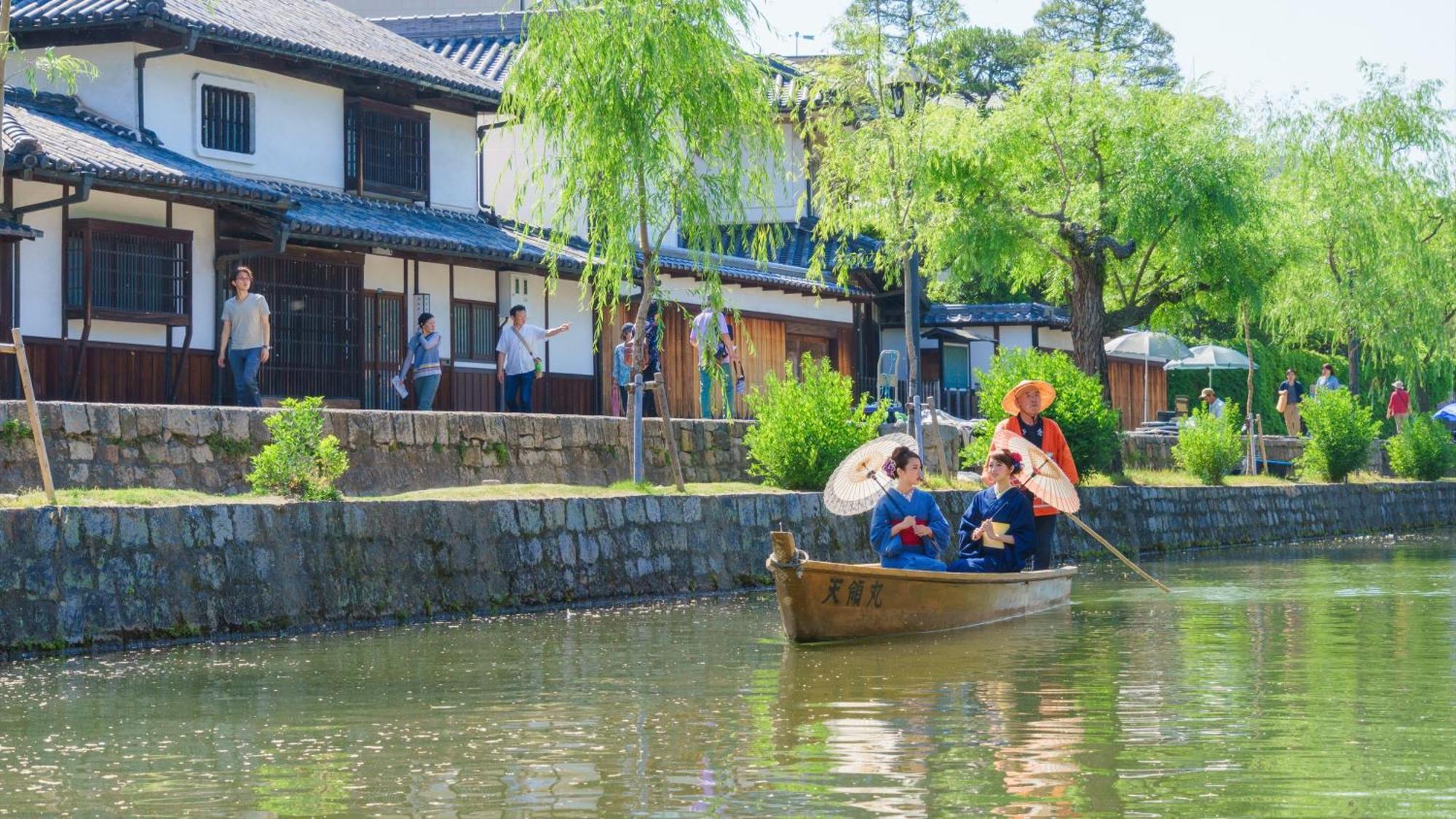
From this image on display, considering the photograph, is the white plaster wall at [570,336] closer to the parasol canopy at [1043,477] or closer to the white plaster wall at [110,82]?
the white plaster wall at [110,82]

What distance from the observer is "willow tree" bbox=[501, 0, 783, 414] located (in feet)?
62.3

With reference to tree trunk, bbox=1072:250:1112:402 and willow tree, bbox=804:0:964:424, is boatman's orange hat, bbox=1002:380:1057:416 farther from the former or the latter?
tree trunk, bbox=1072:250:1112:402

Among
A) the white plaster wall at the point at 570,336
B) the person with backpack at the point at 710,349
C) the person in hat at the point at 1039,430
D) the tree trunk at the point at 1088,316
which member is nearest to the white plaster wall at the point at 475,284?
the white plaster wall at the point at 570,336

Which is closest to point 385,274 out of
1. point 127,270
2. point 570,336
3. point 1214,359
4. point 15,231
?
point 570,336

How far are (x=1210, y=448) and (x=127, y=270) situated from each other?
16.9m

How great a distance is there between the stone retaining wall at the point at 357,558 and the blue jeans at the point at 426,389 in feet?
18.3

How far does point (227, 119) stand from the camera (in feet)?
82.0

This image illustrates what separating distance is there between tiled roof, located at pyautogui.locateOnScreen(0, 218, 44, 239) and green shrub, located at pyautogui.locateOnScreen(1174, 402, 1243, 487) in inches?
711

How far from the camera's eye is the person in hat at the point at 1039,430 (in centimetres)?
1573

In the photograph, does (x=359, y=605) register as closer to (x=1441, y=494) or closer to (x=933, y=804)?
(x=933, y=804)

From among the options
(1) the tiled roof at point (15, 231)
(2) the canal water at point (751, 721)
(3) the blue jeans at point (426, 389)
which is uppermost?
(1) the tiled roof at point (15, 231)

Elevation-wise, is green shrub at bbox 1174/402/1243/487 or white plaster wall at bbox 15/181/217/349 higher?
white plaster wall at bbox 15/181/217/349

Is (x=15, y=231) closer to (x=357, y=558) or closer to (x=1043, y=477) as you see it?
(x=357, y=558)

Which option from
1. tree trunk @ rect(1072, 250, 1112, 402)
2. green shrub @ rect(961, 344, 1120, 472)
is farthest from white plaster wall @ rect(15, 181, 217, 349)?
tree trunk @ rect(1072, 250, 1112, 402)
